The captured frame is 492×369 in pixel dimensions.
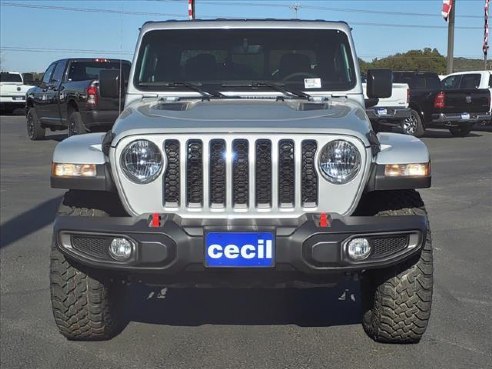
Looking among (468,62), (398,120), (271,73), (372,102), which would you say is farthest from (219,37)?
(468,62)

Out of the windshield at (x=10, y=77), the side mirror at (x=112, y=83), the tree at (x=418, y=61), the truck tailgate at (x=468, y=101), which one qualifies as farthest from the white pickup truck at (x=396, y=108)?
the tree at (x=418, y=61)

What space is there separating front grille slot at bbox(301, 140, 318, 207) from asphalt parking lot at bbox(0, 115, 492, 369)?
95 centimetres

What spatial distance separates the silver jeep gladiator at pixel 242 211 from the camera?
10.8 feet

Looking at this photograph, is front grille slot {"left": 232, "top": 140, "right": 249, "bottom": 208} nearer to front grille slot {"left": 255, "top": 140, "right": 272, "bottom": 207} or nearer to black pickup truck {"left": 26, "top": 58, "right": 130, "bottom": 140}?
front grille slot {"left": 255, "top": 140, "right": 272, "bottom": 207}

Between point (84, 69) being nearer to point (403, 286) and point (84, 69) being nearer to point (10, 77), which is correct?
point (403, 286)

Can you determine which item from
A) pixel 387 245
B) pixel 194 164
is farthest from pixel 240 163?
pixel 387 245

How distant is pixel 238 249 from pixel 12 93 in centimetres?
2613

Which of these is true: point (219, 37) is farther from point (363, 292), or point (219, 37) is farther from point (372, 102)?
point (363, 292)

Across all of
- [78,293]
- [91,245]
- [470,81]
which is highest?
[91,245]

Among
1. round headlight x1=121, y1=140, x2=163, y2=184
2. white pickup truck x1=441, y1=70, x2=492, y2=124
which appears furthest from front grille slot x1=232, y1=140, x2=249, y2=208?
white pickup truck x1=441, y1=70, x2=492, y2=124

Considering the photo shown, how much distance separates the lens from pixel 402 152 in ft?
11.8

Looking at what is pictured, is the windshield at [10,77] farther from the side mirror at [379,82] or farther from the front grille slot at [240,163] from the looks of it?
the front grille slot at [240,163]

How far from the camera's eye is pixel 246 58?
16.0 ft

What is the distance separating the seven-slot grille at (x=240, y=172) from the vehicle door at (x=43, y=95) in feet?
40.8
